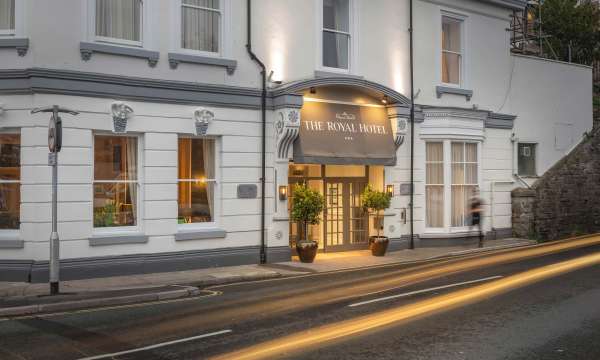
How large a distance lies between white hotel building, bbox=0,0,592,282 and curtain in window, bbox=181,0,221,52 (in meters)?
0.04

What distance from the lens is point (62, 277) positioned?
1381 cm

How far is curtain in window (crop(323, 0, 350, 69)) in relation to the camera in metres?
18.6

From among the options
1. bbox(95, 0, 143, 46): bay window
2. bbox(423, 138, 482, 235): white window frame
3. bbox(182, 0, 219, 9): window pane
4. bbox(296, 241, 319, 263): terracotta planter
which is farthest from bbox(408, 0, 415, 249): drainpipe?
bbox(95, 0, 143, 46): bay window

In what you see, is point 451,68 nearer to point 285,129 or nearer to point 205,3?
point 285,129

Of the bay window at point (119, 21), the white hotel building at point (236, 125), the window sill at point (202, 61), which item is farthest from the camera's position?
the window sill at point (202, 61)

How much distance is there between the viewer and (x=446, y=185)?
21078mm

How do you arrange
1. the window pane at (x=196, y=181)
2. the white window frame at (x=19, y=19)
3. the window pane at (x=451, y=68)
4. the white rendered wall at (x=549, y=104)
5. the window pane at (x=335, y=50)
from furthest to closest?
the white rendered wall at (x=549, y=104) → the window pane at (x=451, y=68) → the window pane at (x=335, y=50) → the window pane at (x=196, y=181) → the white window frame at (x=19, y=19)

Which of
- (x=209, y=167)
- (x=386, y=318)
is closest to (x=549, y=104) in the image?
(x=209, y=167)

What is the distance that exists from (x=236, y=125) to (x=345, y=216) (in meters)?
5.11

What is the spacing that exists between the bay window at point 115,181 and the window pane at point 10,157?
5.32 ft

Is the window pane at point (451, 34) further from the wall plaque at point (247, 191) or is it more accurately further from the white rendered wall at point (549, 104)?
the wall plaque at point (247, 191)

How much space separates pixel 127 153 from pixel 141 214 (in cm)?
146

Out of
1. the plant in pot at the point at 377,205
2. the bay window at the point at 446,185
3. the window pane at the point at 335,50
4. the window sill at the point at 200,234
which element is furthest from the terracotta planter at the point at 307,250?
the bay window at the point at 446,185

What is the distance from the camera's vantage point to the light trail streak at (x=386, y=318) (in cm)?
788
